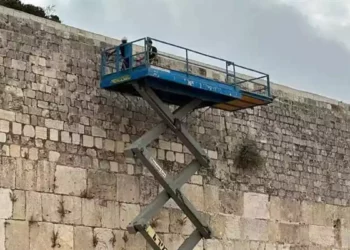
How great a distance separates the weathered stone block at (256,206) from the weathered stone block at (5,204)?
16.3 ft

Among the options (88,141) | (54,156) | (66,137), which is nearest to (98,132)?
(88,141)

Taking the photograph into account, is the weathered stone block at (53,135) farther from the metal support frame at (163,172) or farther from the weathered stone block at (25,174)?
the metal support frame at (163,172)

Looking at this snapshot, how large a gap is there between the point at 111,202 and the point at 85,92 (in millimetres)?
1707

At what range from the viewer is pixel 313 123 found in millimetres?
16594

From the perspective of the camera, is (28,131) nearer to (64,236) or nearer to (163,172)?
(64,236)

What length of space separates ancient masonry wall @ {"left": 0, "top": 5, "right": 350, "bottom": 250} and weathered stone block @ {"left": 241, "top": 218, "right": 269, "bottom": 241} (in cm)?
2

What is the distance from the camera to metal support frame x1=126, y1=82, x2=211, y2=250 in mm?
12023

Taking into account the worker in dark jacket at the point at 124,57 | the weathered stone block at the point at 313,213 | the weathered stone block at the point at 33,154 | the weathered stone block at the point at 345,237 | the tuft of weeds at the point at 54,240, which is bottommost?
the tuft of weeds at the point at 54,240

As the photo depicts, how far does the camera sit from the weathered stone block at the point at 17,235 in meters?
10.9

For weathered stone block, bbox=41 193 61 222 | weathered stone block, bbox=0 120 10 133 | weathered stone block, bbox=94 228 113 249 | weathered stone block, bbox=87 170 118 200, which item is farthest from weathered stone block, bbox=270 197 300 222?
weathered stone block, bbox=0 120 10 133

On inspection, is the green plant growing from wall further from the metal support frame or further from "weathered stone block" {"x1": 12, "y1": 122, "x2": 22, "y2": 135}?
"weathered stone block" {"x1": 12, "y1": 122, "x2": 22, "y2": 135}

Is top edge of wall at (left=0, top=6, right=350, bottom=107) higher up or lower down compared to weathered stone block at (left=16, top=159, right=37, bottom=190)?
higher up

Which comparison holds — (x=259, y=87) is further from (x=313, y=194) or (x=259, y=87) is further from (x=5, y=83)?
(x=5, y=83)

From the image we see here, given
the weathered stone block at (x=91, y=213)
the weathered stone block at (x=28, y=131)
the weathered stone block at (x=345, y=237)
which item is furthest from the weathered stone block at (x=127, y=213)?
the weathered stone block at (x=345, y=237)
